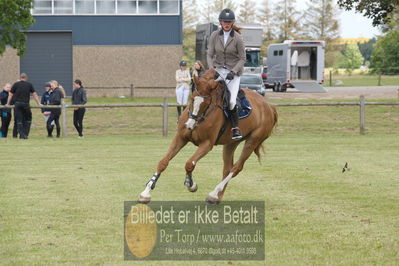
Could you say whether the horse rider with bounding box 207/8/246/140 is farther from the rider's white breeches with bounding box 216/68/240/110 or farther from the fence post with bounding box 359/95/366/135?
the fence post with bounding box 359/95/366/135

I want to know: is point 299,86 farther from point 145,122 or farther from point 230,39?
point 230,39

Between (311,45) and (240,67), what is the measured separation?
35.7 meters

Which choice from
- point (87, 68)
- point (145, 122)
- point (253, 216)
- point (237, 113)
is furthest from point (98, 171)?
point (87, 68)

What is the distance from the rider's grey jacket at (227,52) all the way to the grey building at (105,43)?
35511mm

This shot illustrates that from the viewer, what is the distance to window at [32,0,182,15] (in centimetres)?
4606

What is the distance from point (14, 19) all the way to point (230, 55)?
2462cm

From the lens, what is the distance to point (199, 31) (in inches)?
1922

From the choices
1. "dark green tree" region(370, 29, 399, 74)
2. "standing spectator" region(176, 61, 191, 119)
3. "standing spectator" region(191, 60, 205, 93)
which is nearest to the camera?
"standing spectator" region(191, 60, 205, 93)

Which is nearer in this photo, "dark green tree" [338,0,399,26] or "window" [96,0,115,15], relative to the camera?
"dark green tree" [338,0,399,26]

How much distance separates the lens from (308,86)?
1848 inches

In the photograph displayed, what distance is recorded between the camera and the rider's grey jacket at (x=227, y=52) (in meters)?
11.1

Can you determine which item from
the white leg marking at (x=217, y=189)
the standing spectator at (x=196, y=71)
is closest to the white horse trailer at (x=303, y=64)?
the standing spectator at (x=196, y=71)

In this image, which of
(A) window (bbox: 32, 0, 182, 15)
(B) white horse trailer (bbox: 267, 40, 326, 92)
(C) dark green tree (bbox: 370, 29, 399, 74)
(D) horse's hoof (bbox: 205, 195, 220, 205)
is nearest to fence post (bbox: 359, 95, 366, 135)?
(D) horse's hoof (bbox: 205, 195, 220, 205)

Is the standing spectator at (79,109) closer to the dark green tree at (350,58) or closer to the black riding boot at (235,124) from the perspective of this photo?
the black riding boot at (235,124)
